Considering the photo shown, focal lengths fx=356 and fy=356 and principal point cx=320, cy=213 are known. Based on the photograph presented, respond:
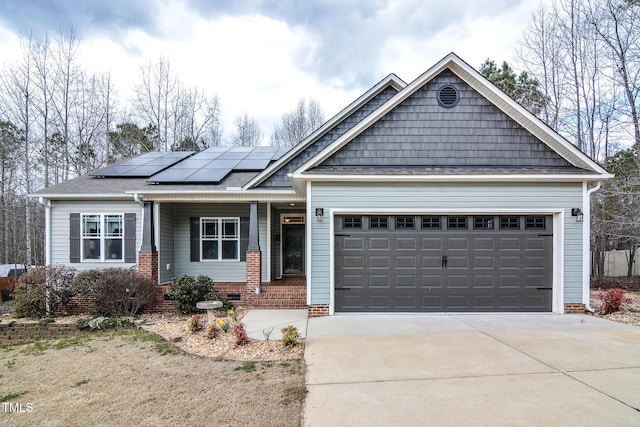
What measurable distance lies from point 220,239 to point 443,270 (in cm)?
684

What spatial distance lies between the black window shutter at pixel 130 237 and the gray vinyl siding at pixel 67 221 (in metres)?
0.10

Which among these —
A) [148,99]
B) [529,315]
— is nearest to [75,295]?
[529,315]

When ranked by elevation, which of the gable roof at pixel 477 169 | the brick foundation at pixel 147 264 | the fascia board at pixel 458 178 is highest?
the gable roof at pixel 477 169

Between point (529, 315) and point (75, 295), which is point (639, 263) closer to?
point (529, 315)

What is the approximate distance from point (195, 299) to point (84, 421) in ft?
17.8

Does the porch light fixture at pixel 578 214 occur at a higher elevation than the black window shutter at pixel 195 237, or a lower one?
higher

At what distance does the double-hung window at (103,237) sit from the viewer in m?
10.6

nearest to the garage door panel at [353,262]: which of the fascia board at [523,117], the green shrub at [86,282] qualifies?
the fascia board at [523,117]

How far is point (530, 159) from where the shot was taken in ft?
27.6

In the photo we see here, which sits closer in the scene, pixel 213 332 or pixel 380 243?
pixel 213 332

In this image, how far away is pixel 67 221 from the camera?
→ 10.6 meters

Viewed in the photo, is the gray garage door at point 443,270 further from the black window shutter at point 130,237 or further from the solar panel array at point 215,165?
the black window shutter at point 130,237

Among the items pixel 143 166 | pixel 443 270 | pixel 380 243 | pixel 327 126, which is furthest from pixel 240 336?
pixel 143 166

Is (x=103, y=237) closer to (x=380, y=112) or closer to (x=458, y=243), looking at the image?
(x=380, y=112)
